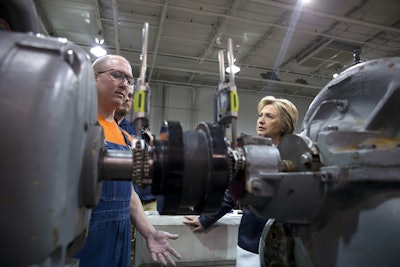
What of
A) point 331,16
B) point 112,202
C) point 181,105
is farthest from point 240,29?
point 112,202

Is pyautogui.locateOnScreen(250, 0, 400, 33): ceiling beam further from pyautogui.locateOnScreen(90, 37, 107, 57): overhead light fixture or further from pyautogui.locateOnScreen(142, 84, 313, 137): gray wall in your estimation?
pyautogui.locateOnScreen(142, 84, 313, 137): gray wall

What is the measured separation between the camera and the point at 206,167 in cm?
46

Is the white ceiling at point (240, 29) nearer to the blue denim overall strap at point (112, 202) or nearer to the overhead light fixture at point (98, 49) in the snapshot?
the overhead light fixture at point (98, 49)

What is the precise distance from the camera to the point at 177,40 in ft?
12.9

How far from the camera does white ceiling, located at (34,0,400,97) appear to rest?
3.13 m

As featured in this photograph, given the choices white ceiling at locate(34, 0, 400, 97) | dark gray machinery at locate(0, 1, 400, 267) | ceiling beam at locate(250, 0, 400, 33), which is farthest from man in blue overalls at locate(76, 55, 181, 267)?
ceiling beam at locate(250, 0, 400, 33)

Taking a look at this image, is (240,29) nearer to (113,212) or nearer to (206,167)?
(113,212)

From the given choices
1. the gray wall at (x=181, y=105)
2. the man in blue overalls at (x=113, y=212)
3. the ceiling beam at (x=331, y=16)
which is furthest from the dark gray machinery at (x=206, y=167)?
the gray wall at (x=181, y=105)

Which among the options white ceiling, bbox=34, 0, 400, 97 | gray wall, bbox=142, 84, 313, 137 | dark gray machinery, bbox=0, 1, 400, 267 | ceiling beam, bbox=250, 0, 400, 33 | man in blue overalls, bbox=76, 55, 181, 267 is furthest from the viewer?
gray wall, bbox=142, 84, 313, 137

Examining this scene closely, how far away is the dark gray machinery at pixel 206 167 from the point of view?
0.33 meters

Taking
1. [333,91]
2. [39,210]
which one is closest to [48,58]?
[39,210]

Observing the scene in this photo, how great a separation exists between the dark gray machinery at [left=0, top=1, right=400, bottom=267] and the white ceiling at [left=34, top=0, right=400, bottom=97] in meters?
2.74

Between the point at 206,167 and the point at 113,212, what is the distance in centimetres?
75

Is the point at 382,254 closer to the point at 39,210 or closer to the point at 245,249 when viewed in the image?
the point at 39,210
